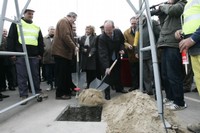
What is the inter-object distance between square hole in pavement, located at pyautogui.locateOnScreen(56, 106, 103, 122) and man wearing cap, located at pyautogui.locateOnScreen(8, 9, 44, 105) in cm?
133

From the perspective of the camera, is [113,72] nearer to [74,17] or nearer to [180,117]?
[74,17]

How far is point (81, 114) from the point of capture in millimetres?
4250

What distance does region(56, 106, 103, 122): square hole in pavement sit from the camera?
3.90m

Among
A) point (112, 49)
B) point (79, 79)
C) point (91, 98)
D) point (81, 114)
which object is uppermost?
point (112, 49)

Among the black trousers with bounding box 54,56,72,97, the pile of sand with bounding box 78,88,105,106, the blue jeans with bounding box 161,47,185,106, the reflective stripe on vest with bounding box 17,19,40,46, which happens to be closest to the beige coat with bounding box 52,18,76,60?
the black trousers with bounding box 54,56,72,97

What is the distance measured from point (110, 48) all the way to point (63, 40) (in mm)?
1109

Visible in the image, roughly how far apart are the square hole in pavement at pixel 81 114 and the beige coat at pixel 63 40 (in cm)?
144

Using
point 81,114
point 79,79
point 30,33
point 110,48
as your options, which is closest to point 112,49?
point 110,48

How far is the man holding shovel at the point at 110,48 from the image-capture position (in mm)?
5824

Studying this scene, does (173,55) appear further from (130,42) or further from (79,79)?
(79,79)

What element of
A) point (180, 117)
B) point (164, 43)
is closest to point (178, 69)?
point (164, 43)

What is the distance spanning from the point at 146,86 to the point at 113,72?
92 centimetres

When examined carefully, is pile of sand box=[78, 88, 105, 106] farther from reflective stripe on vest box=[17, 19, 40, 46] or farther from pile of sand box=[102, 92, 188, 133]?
reflective stripe on vest box=[17, 19, 40, 46]

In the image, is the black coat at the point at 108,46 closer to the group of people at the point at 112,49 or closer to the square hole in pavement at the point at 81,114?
the group of people at the point at 112,49
